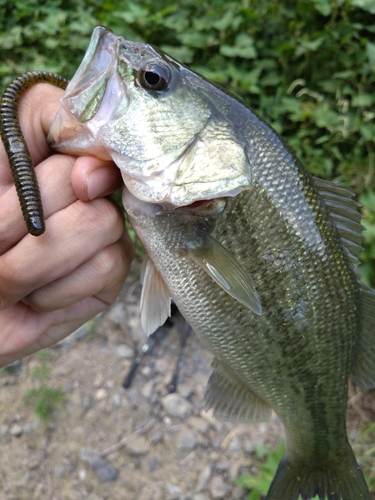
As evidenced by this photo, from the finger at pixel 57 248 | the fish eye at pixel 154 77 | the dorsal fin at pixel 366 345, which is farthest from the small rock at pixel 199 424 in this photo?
the fish eye at pixel 154 77

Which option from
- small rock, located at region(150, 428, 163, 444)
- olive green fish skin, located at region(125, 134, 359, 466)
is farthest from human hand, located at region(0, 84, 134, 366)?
small rock, located at region(150, 428, 163, 444)

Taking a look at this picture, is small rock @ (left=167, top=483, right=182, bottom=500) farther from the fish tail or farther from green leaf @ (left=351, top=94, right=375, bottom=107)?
green leaf @ (left=351, top=94, right=375, bottom=107)

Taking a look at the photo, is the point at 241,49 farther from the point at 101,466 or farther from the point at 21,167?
the point at 101,466

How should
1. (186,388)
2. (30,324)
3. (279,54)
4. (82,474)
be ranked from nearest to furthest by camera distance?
(30,324)
(82,474)
(186,388)
(279,54)

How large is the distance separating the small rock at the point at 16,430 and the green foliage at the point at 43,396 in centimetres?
12

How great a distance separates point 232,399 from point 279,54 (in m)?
2.51

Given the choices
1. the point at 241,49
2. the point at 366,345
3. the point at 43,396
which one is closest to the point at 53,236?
Result: the point at 366,345

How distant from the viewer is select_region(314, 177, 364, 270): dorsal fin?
126cm

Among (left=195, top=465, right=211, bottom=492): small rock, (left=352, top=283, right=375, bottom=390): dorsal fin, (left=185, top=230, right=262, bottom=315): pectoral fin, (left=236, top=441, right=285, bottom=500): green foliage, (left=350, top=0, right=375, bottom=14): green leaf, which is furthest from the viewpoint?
(left=350, top=0, right=375, bottom=14): green leaf

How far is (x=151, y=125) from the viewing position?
1.02 meters

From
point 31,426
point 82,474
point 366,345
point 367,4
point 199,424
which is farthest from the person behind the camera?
point 367,4

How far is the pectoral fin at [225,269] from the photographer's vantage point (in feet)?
3.50

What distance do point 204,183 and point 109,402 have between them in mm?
1790

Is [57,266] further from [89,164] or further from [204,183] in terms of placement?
[204,183]
